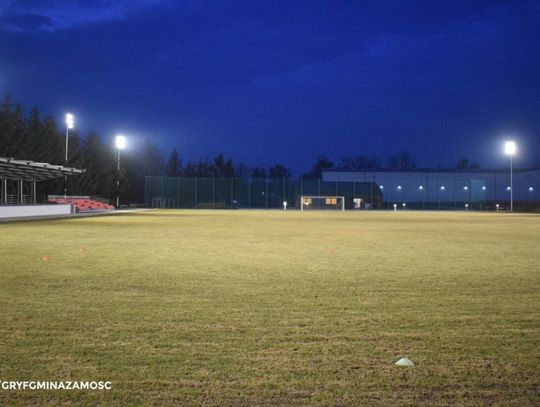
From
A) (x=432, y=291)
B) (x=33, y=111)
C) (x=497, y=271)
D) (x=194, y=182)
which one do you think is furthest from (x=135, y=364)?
(x=194, y=182)

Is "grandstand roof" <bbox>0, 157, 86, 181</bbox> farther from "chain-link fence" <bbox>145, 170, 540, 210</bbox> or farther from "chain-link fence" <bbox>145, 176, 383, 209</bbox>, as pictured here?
"chain-link fence" <bbox>145, 176, 383, 209</bbox>

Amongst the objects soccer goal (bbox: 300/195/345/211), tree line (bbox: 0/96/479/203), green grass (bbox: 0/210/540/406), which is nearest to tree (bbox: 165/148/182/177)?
tree line (bbox: 0/96/479/203)

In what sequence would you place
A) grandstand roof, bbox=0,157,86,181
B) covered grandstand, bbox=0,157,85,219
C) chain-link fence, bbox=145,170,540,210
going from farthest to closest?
chain-link fence, bbox=145,170,540,210 → covered grandstand, bbox=0,157,85,219 → grandstand roof, bbox=0,157,86,181

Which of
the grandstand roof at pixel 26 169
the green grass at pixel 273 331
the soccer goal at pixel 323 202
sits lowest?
the green grass at pixel 273 331

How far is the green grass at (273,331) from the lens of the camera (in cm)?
470

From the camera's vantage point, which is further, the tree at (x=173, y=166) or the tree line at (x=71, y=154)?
the tree at (x=173, y=166)

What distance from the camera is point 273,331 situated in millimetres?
6551

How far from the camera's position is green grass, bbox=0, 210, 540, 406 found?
15.4ft

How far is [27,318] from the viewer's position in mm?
7188

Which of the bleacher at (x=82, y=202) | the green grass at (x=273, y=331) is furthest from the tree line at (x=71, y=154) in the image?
the green grass at (x=273, y=331)

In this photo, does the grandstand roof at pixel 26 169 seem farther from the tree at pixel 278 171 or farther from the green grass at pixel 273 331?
the tree at pixel 278 171

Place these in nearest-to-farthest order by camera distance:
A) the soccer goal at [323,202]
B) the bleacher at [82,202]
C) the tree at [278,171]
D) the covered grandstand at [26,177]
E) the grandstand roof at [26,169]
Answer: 1. the grandstand roof at [26,169]
2. the covered grandstand at [26,177]
3. the bleacher at [82,202]
4. the soccer goal at [323,202]
5. the tree at [278,171]

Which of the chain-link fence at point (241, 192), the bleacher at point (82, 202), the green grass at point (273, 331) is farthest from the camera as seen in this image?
the chain-link fence at point (241, 192)

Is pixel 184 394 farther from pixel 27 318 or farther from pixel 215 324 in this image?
pixel 27 318
